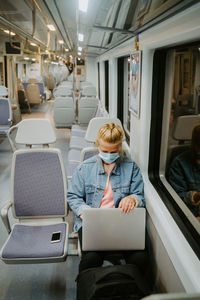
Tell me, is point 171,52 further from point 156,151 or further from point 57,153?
point 57,153

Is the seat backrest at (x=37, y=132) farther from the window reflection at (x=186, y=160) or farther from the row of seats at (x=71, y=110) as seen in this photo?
the row of seats at (x=71, y=110)

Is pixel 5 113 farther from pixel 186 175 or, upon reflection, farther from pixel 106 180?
pixel 186 175

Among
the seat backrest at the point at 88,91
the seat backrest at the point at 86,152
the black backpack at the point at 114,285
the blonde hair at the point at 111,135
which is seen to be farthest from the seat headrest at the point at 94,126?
the seat backrest at the point at 88,91

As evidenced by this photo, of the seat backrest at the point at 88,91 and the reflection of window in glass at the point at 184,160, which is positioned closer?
the reflection of window in glass at the point at 184,160

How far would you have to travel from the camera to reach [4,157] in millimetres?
5512

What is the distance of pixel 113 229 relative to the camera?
69.1 inches

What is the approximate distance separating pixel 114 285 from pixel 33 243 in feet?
2.48

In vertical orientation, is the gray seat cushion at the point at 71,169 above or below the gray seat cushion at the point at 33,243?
above

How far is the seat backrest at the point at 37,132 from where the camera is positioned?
2.52 meters

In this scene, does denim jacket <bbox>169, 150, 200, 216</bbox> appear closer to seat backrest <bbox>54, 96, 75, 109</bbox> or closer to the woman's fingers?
the woman's fingers

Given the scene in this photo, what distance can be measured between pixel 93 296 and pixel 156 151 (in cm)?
133

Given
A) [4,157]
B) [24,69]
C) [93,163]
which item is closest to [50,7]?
[4,157]

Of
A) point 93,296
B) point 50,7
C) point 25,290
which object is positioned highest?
point 50,7

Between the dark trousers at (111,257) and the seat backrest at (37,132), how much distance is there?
1056mm
